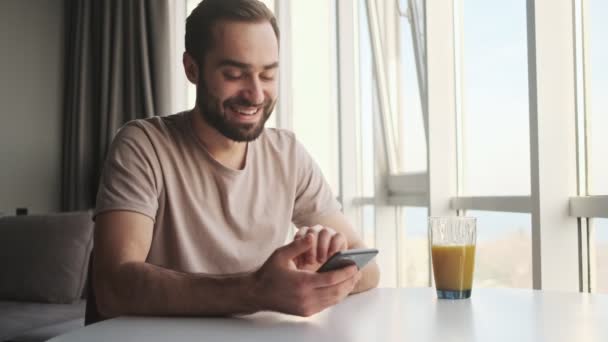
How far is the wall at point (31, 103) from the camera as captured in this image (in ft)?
15.5

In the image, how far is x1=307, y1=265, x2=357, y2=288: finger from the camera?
1.07 m

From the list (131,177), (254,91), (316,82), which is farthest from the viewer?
(316,82)

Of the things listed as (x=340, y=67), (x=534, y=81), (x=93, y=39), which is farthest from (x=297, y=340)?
(x=93, y=39)

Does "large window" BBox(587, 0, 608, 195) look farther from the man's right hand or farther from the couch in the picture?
the couch

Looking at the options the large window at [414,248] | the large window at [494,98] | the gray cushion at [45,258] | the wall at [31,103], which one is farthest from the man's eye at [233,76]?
the wall at [31,103]

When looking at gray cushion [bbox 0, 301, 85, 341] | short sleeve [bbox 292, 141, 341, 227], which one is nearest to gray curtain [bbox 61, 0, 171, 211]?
gray cushion [bbox 0, 301, 85, 341]

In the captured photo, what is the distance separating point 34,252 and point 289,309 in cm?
245

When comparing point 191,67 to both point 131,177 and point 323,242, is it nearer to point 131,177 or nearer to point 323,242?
point 131,177

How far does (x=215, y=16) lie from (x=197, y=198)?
385 mm

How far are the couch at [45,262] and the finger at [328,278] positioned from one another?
7.11ft

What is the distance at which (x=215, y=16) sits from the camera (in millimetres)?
1542

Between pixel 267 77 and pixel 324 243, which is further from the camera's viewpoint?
pixel 267 77

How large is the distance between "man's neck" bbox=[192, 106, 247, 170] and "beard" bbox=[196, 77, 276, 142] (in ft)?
0.06

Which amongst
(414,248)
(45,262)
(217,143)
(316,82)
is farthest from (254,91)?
(316,82)
